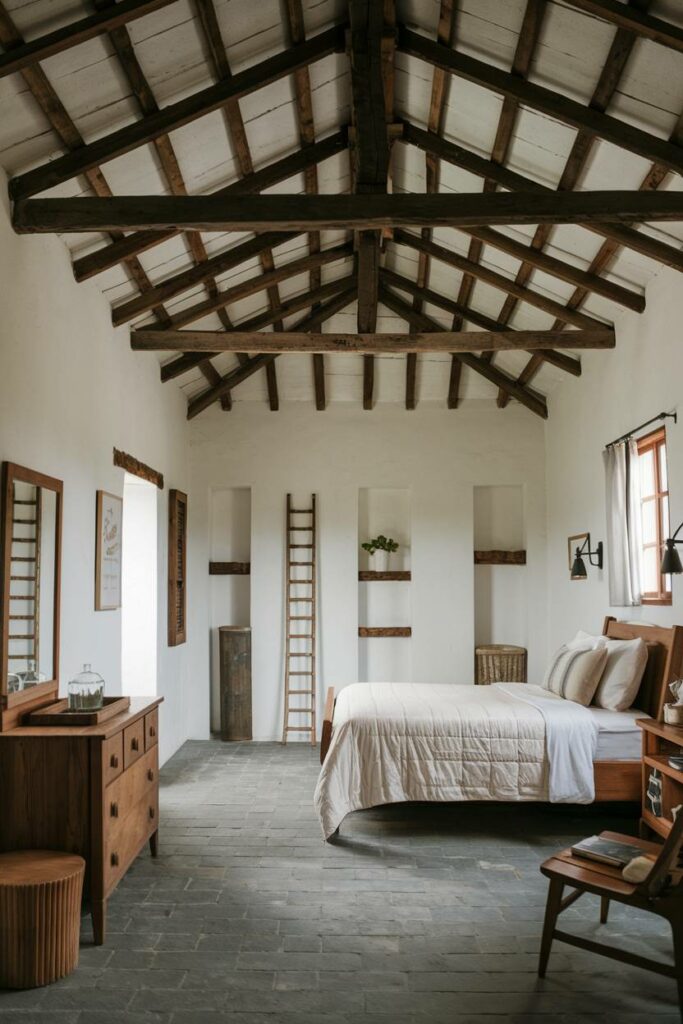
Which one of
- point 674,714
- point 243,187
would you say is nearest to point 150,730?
point 674,714

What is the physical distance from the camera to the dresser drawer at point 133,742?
4418mm

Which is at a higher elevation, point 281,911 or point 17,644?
point 17,644

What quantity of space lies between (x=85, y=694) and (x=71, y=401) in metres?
1.88

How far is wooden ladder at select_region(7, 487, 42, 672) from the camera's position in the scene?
430 centimetres

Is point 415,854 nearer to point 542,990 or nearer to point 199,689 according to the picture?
point 542,990

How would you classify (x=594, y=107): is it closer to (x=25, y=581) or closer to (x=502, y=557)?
(x=25, y=581)

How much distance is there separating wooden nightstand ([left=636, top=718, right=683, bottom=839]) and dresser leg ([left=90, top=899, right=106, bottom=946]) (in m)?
3.02

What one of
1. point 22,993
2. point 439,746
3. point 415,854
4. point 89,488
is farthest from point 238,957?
point 89,488

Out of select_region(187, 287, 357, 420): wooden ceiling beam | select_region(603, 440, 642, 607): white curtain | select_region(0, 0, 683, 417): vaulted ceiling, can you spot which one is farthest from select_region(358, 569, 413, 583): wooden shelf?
select_region(603, 440, 642, 607): white curtain

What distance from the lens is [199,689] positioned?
28.9 ft

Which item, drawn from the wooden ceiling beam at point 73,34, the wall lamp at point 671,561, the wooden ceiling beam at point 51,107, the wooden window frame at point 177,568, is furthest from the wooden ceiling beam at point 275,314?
the wall lamp at point 671,561

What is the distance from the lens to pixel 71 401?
5277mm

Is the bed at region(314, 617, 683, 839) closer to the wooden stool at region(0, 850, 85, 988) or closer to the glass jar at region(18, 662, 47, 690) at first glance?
the glass jar at region(18, 662, 47, 690)

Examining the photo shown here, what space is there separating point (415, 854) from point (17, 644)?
2.67 meters
